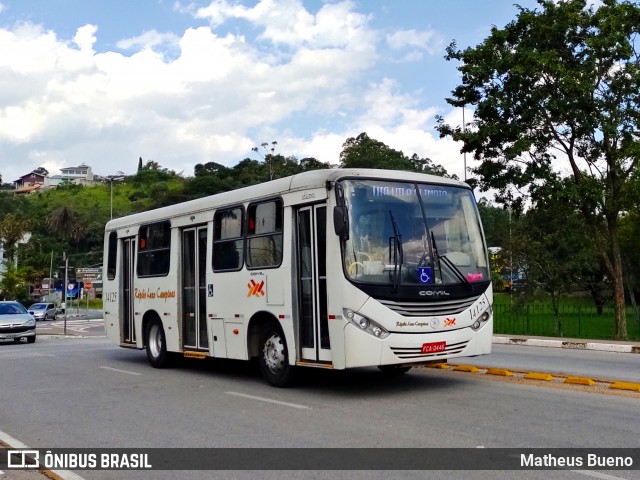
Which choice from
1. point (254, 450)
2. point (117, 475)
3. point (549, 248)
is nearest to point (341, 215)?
point (254, 450)

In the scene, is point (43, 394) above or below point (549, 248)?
below

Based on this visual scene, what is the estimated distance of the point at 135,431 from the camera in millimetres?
8672

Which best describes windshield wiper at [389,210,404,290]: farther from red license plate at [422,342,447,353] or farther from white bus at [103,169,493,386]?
red license plate at [422,342,447,353]

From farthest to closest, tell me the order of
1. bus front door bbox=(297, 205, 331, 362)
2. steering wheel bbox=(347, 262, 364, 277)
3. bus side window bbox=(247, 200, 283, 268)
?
bus side window bbox=(247, 200, 283, 268), bus front door bbox=(297, 205, 331, 362), steering wheel bbox=(347, 262, 364, 277)

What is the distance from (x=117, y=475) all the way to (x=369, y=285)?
13.6 feet

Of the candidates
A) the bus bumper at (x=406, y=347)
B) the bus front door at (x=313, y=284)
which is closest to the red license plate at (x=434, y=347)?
the bus bumper at (x=406, y=347)

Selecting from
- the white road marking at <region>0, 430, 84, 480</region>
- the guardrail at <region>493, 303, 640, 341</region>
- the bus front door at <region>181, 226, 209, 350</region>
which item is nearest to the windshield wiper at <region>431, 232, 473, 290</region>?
the bus front door at <region>181, 226, 209, 350</region>

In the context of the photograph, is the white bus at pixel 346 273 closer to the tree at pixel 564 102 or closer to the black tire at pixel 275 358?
the black tire at pixel 275 358

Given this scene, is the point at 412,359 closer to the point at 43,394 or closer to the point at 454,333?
the point at 454,333

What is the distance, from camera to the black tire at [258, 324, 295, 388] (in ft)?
36.4

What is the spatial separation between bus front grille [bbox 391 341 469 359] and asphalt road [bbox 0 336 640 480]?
1.91 ft

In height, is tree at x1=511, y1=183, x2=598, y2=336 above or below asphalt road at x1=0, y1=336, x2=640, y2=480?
above

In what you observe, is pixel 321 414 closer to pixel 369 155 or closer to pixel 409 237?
pixel 409 237

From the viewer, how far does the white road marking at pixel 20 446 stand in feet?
22.3
